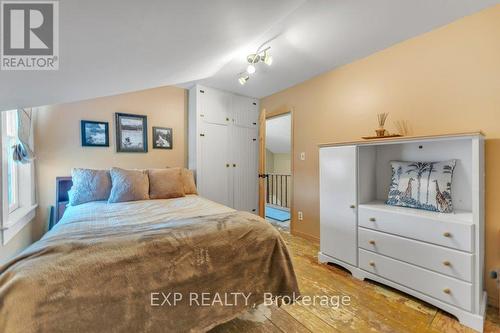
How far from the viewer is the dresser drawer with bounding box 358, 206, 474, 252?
1488 millimetres

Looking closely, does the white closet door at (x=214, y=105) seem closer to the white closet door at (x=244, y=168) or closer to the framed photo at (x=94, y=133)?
the white closet door at (x=244, y=168)

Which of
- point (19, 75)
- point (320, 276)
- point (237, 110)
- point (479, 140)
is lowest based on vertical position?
point (320, 276)

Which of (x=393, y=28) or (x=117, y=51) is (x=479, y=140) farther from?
(x=117, y=51)

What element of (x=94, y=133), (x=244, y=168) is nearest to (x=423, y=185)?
(x=244, y=168)

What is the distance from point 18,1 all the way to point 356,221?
2546 millimetres

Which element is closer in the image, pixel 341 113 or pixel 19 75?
pixel 19 75

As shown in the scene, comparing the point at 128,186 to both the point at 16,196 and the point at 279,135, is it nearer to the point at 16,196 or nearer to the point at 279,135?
the point at 16,196

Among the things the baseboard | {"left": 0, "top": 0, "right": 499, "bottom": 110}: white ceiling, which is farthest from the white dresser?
{"left": 0, "top": 0, "right": 499, "bottom": 110}: white ceiling

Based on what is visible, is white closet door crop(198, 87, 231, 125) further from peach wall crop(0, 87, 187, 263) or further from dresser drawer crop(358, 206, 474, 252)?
dresser drawer crop(358, 206, 474, 252)

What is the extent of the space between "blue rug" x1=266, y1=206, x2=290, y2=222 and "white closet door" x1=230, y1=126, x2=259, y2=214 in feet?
1.97

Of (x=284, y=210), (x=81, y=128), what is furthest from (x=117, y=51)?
(x=284, y=210)

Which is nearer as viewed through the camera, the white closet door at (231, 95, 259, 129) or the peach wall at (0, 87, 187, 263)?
the peach wall at (0, 87, 187, 263)

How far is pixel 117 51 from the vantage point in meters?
1.22

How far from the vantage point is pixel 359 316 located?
5.04ft
